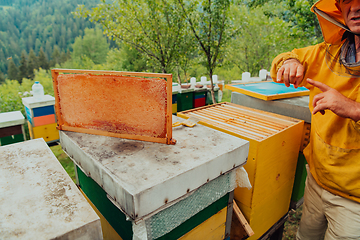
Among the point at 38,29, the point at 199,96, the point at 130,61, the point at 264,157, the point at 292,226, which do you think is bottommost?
the point at 292,226

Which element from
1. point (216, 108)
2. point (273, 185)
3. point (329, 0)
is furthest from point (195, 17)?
point (273, 185)

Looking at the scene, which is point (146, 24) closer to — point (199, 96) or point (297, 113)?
point (199, 96)

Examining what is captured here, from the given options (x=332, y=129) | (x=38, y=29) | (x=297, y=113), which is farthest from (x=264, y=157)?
(x=38, y=29)

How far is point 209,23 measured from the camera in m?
6.25

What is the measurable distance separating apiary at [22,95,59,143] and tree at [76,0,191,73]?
412 centimetres

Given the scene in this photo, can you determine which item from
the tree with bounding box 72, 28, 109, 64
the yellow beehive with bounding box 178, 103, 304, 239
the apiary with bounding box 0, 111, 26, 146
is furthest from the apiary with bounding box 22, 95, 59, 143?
the tree with bounding box 72, 28, 109, 64

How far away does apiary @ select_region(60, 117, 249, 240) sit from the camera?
2.99ft

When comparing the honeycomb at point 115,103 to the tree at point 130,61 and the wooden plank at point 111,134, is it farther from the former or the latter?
the tree at point 130,61

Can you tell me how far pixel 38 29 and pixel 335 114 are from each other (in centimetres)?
8902

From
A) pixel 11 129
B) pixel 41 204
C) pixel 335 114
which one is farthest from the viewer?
pixel 11 129

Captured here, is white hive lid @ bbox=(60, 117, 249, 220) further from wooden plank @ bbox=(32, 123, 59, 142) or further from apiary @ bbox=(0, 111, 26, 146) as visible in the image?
wooden plank @ bbox=(32, 123, 59, 142)

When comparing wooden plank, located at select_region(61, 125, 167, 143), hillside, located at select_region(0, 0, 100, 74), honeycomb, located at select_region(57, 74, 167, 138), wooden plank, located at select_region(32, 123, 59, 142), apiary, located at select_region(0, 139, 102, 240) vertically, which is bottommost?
wooden plank, located at select_region(32, 123, 59, 142)

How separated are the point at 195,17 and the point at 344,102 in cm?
615

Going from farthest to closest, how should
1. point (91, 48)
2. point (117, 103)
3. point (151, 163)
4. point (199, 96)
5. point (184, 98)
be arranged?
point (91, 48) < point (199, 96) < point (184, 98) < point (117, 103) < point (151, 163)
